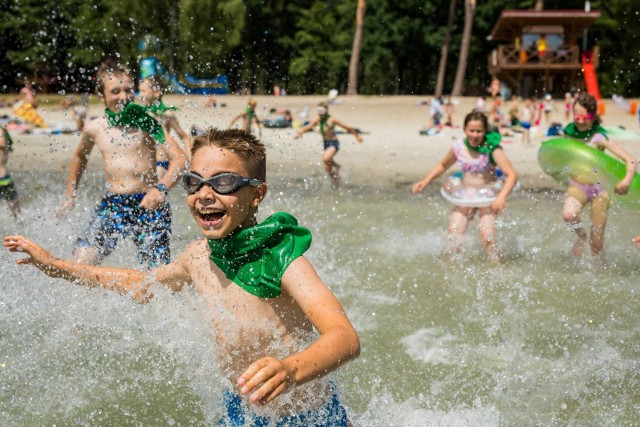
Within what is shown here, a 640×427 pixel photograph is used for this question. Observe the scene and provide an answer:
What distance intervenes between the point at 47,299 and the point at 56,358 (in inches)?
21.2

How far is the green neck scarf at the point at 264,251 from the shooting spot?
2.57 m

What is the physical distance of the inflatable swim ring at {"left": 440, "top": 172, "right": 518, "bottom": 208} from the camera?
6.72 metres

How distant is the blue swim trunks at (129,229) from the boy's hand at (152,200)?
0.09 metres

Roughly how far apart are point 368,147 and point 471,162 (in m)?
10.1

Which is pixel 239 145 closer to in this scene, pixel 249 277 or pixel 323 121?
pixel 249 277

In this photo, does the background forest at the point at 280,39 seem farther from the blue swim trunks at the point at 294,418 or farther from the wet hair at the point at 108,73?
the blue swim trunks at the point at 294,418

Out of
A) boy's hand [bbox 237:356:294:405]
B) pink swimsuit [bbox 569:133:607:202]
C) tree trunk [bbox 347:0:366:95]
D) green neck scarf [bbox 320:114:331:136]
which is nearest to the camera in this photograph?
boy's hand [bbox 237:356:294:405]

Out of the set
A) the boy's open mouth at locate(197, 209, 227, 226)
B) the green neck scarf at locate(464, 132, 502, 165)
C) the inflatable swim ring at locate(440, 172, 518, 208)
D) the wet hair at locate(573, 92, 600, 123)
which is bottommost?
the inflatable swim ring at locate(440, 172, 518, 208)

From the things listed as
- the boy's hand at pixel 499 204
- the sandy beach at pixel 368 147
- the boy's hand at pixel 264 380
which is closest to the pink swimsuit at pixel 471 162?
the boy's hand at pixel 499 204

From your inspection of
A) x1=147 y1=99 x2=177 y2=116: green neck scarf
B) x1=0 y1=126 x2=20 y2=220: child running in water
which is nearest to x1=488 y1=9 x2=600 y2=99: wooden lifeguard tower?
x1=0 y1=126 x2=20 y2=220: child running in water

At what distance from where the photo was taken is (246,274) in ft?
8.80

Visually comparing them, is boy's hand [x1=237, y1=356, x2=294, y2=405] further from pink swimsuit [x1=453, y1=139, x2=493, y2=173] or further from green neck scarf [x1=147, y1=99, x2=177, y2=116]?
pink swimsuit [x1=453, y1=139, x2=493, y2=173]

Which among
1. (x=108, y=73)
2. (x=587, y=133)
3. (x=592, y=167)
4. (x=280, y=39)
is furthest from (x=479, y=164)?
(x=280, y=39)

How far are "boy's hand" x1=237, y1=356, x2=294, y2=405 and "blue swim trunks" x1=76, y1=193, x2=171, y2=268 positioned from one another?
129 inches
